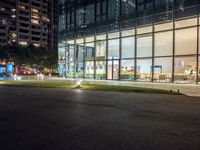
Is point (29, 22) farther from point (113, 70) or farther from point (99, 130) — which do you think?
Answer: point (99, 130)

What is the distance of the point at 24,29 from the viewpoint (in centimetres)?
12781

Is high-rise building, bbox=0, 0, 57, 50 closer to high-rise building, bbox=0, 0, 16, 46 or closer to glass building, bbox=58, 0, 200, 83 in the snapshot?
high-rise building, bbox=0, 0, 16, 46

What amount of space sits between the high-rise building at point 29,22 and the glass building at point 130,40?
79.7m

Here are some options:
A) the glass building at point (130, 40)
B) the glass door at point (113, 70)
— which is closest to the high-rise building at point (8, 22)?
the glass building at point (130, 40)

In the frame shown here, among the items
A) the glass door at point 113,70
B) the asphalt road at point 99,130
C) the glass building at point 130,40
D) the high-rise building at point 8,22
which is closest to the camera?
the asphalt road at point 99,130

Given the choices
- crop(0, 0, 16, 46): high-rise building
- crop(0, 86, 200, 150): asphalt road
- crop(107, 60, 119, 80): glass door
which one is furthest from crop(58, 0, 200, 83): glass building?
crop(0, 0, 16, 46): high-rise building

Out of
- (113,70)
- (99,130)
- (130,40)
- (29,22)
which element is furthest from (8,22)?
(99,130)

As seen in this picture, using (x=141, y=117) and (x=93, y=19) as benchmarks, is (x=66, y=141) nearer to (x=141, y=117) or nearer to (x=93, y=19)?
(x=141, y=117)

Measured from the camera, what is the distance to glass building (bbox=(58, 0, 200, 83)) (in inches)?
1061

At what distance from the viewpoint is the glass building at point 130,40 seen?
2694cm

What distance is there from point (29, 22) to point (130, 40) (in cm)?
11180

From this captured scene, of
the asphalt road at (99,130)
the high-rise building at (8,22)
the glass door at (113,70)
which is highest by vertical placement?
the high-rise building at (8,22)

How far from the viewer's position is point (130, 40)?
32188mm

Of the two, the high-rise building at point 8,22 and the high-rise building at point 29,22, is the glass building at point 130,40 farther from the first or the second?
the high-rise building at point 8,22
